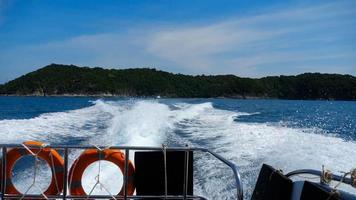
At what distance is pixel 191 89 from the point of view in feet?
330

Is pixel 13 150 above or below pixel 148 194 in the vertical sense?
above

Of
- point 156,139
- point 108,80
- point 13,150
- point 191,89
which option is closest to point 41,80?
point 108,80

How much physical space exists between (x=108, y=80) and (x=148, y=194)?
98.9 metres

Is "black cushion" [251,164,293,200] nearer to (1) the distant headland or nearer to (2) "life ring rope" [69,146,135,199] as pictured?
(2) "life ring rope" [69,146,135,199]

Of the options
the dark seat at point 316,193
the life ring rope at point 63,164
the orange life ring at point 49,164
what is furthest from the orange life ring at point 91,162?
the dark seat at point 316,193

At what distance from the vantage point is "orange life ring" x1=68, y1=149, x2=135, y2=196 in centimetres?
439

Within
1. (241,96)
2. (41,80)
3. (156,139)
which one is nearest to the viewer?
(156,139)

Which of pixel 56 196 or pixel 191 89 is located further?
pixel 191 89

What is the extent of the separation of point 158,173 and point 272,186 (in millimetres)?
1257

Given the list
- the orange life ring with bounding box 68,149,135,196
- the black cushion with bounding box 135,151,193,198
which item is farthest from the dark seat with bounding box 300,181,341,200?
the orange life ring with bounding box 68,149,135,196

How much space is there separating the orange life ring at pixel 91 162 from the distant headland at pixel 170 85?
8608cm

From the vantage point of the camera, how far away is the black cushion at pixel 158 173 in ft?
14.4

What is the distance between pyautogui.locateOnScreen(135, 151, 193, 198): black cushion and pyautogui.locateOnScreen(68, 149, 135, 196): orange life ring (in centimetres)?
8

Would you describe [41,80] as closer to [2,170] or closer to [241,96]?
[241,96]
